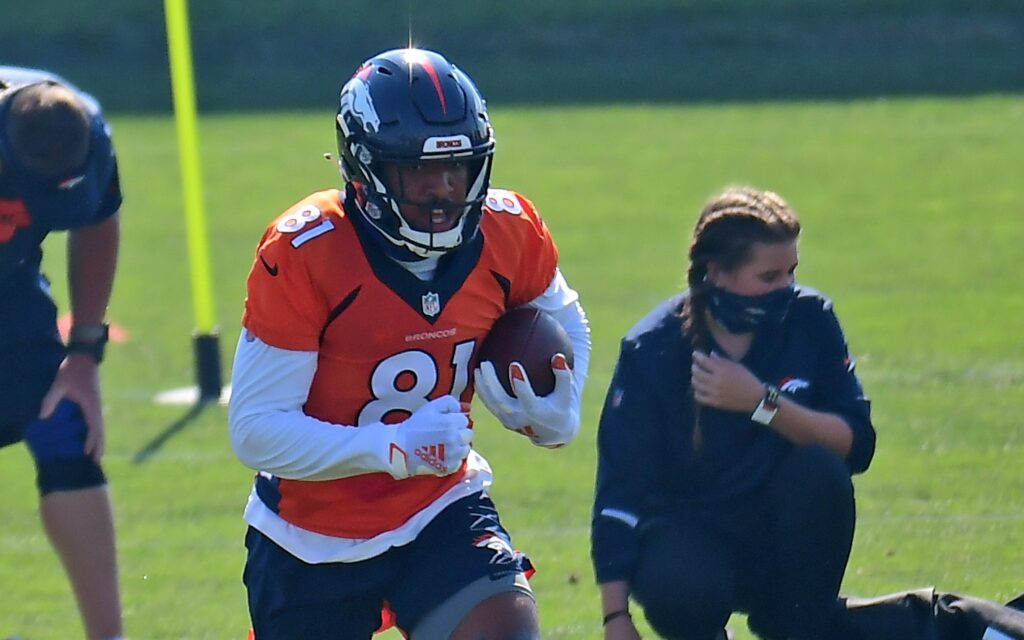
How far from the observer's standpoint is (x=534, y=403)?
367 cm

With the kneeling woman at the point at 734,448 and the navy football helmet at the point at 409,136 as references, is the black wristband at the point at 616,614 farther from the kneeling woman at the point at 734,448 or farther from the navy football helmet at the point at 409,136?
the navy football helmet at the point at 409,136

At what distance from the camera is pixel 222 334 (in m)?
8.41

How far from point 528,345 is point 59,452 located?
1401 mm

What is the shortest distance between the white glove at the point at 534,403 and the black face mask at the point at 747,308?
0.51 meters

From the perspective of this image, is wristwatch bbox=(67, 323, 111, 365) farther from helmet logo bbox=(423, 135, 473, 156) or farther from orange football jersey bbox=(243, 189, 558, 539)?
helmet logo bbox=(423, 135, 473, 156)

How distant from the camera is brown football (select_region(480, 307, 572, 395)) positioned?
369 cm

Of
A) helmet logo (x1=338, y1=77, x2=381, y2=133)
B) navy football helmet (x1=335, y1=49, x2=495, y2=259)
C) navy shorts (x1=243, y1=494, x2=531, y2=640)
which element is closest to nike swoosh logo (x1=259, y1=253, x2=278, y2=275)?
navy football helmet (x1=335, y1=49, x2=495, y2=259)

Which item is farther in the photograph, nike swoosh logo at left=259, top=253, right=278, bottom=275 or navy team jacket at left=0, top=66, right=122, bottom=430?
navy team jacket at left=0, top=66, right=122, bottom=430

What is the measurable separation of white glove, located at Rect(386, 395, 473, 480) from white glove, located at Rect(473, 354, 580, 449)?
19cm

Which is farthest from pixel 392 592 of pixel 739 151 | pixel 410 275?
pixel 739 151

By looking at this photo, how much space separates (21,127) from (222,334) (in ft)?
13.7

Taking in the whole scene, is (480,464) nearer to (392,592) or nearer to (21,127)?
(392,592)

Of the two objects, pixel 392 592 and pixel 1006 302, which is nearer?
pixel 392 592

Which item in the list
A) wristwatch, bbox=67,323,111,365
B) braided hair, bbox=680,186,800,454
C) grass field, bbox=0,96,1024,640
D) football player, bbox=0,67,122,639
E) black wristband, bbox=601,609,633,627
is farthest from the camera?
grass field, bbox=0,96,1024,640
